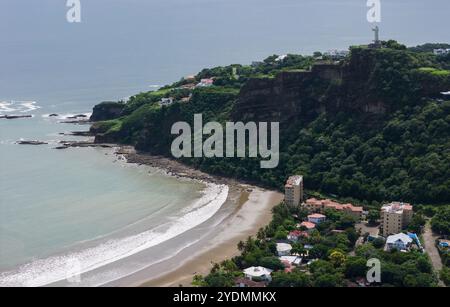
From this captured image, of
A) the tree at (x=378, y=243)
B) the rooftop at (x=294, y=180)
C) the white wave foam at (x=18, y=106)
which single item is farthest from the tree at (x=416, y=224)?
the white wave foam at (x=18, y=106)

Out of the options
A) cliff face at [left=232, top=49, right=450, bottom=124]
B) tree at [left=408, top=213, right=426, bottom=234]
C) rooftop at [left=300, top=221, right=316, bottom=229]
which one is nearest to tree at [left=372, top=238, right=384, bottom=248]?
tree at [left=408, top=213, right=426, bottom=234]

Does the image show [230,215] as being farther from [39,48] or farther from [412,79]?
[39,48]

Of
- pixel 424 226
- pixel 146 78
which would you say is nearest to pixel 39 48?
pixel 146 78

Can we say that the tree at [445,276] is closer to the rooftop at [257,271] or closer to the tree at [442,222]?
the tree at [442,222]

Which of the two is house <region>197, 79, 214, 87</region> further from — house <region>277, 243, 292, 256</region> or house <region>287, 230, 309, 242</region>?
house <region>277, 243, 292, 256</region>

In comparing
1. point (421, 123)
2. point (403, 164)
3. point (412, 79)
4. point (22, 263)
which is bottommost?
point (22, 263)

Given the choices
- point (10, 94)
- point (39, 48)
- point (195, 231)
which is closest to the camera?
point (195, 231)

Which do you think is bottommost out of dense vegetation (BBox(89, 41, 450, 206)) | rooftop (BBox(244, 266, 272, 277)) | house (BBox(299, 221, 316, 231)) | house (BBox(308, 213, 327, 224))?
rooftop (BBox(244, 266, 272, 277))
